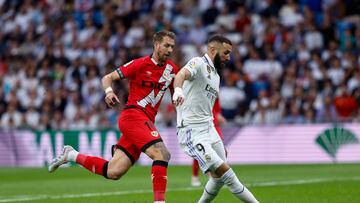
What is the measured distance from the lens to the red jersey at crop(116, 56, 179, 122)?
39.8ft

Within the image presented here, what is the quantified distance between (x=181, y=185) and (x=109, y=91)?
631 cm

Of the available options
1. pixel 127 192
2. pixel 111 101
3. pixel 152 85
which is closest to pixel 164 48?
pixel 152 85

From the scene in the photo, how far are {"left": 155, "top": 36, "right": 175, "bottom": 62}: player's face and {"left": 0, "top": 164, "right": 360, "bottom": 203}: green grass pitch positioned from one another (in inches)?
105

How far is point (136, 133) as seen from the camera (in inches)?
465

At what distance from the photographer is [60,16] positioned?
107ft

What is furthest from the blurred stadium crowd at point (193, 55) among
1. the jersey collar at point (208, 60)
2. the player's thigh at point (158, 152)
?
the jersey collar at point (208, 60)

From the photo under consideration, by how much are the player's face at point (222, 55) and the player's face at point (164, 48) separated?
2.56 ft

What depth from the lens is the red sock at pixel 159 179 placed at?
36.4 feet

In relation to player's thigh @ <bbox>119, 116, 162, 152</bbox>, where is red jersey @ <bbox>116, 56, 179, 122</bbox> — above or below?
above

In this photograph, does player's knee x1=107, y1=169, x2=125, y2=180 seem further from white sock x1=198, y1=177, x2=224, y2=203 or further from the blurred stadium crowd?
the blurred stadium crowd

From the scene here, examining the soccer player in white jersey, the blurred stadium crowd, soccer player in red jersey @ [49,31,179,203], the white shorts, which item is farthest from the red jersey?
the blurred stadium crowd

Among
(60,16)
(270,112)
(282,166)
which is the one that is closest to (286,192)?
(282,166)

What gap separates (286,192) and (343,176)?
4033 mm

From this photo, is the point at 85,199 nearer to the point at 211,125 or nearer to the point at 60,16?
the point at 211,125
